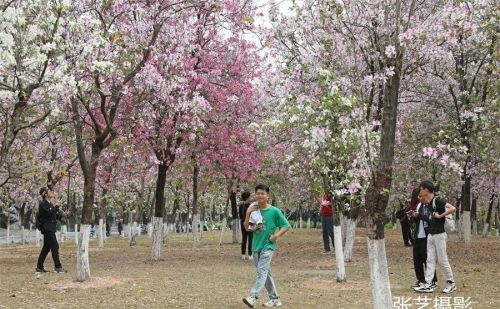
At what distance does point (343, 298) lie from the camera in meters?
10.9

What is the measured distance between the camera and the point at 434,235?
437 inches

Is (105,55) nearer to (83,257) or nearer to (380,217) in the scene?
(83,257)

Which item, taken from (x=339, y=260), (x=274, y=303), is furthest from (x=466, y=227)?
(x=274, y=303)

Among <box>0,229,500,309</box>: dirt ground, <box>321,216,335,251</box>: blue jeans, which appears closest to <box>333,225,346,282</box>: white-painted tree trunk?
<box>0,229,500,309</box>: dirt ground

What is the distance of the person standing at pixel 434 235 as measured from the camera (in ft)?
35.9

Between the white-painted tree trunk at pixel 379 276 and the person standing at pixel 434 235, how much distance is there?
3.51m

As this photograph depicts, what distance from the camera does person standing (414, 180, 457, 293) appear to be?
10938mm

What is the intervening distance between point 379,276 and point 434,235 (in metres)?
3.70

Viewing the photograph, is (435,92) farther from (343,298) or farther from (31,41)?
(31,41)

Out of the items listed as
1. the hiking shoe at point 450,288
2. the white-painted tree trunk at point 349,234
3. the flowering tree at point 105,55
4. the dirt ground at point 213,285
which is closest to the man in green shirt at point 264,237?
the dirt ground at point 213,285

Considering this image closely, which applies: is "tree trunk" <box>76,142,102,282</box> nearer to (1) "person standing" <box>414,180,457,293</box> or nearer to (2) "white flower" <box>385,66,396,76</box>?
(1) "person standing" <box>414,180,457,293</box>

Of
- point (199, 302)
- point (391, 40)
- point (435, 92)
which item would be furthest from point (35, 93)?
point (435, 92)

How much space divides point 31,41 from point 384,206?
22.0ft

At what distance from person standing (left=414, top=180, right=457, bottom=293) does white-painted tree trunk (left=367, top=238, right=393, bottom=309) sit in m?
3.51
